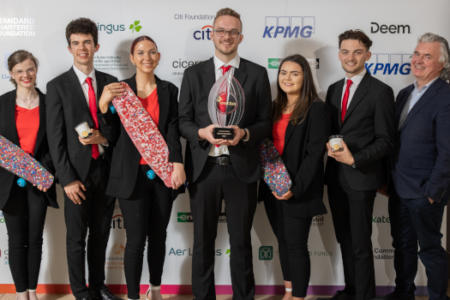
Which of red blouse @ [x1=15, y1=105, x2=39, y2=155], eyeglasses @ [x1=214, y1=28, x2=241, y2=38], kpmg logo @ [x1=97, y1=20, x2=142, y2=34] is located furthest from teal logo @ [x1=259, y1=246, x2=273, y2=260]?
kpmg logo @ [x1=97, y1=20, x2=142, y2=34]

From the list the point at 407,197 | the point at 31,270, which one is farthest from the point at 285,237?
the point at 31,270

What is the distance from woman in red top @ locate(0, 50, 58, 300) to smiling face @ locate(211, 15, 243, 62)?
3.91ft

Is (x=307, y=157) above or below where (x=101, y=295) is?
above

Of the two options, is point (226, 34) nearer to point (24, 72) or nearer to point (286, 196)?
point (286, 196)

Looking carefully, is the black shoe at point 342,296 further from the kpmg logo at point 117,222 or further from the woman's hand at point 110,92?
the woman's hand at point 110,92

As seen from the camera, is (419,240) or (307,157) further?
(419,240)

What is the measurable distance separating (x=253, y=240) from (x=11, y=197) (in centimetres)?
167

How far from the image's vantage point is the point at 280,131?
2.57m

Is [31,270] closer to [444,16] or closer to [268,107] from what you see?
[268,107]

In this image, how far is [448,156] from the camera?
243 centimetres

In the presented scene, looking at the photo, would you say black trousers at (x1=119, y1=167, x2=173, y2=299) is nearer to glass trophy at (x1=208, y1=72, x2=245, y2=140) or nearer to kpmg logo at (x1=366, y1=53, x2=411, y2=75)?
glass trophy at (x1=208, y1=72, x2=245, y2=140)

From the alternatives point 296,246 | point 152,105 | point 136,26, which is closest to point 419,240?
point 296,246

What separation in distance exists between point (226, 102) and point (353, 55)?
87 centimetres

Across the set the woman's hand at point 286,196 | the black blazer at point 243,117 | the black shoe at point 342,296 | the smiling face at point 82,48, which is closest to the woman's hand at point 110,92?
the smiling face at point 82,48
